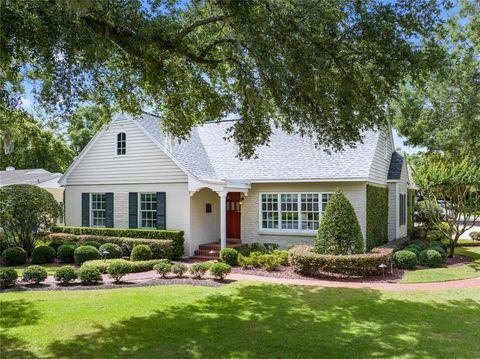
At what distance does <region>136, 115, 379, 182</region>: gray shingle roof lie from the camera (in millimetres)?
16281

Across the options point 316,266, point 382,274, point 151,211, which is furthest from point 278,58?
point 151,211

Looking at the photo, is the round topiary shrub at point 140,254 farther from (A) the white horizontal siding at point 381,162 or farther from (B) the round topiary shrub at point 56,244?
(A) the white horizontal siding at point 381,162

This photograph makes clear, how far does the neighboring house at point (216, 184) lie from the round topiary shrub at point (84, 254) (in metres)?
3.10

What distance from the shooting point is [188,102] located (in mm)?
11102

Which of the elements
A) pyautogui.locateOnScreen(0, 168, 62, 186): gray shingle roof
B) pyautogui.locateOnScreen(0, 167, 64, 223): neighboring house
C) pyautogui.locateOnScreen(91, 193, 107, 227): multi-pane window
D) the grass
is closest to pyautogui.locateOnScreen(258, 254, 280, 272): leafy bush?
the grass

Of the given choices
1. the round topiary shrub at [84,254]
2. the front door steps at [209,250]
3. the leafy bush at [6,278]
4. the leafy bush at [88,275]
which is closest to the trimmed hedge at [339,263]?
the front door steps at [209,250]

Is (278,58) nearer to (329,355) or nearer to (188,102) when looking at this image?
(188,102)

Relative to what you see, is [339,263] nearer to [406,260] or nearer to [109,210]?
[406,260]

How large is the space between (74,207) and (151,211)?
461 cm

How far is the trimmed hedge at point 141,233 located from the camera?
16438 mm

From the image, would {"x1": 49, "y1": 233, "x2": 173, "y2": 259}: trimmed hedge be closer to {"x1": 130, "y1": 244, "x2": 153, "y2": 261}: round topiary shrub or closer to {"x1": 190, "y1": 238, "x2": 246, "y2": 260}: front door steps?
{"x1": 130, "y1": 244, "x2": 153, "y2": 261}: round topiary shrub

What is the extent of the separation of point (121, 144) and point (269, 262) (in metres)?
9.15

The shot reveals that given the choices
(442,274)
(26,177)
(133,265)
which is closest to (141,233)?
(133,265)

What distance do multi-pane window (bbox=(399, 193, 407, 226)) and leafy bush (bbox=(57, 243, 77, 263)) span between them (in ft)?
51.5
